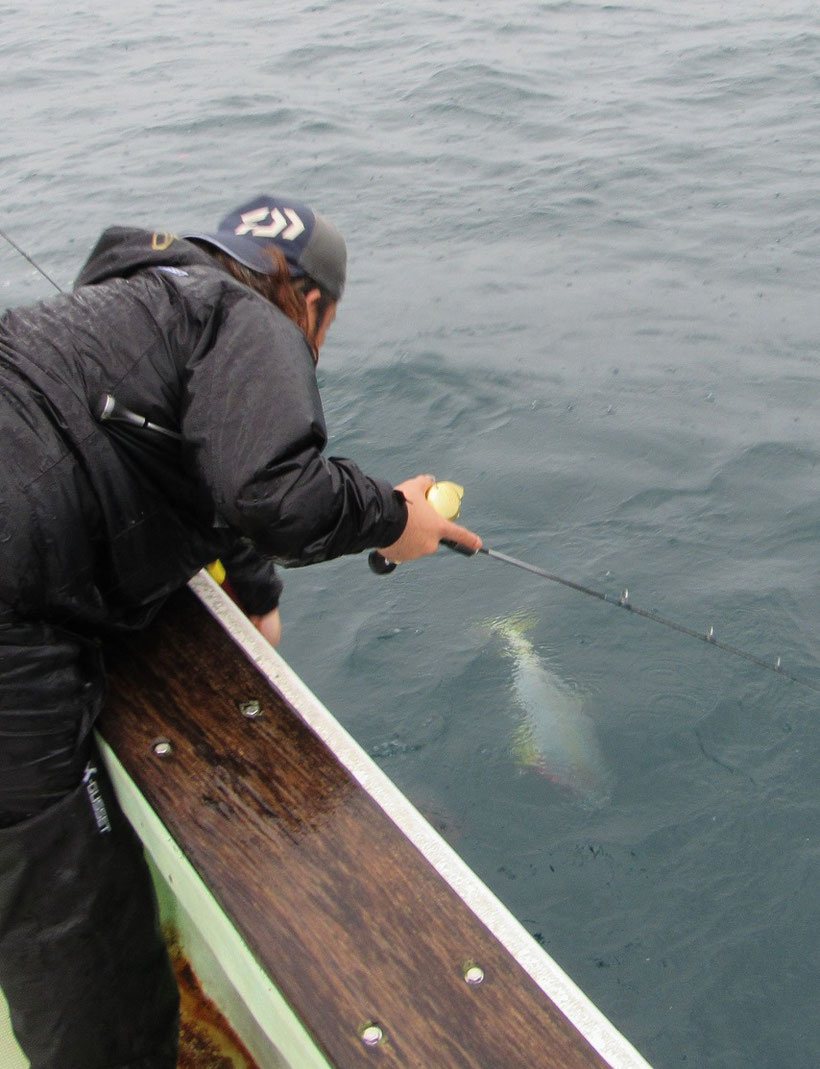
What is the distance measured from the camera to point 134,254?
7.68 ft

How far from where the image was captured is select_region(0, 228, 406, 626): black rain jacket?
203 centimetres

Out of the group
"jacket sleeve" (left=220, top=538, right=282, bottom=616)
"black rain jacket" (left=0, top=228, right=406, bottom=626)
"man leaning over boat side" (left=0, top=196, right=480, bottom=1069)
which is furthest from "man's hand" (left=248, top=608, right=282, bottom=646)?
"black rain jacket" (left=0, top=228, right=406, bottom=626)

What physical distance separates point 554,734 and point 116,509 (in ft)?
9.11

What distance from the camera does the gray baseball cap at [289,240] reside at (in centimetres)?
244

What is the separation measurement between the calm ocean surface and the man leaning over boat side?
1.93m

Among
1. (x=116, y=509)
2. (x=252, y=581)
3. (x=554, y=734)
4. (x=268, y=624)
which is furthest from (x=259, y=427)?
(x=554, y=734)

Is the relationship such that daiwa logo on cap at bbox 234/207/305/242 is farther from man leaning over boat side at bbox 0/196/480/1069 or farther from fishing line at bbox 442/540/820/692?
fishing line at bbox 442/540/820/692

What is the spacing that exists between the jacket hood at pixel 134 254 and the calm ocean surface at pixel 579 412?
262 centimetres

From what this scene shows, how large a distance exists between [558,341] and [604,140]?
4.24 meters

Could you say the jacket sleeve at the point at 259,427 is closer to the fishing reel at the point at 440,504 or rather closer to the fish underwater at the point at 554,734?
the fishing reel at the point at 440,504

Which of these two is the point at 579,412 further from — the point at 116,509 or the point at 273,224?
the point at 116,509

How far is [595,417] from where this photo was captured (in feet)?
22.0

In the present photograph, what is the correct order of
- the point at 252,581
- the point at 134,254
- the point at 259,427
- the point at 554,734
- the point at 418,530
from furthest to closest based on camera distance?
the point at 554,734, the point at 252,581, the point at 418,530, the point at 134,254, the point at 259,427

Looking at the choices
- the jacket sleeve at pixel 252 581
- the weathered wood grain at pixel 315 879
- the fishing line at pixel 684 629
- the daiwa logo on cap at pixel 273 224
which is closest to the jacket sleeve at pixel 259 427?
the daiwa logo on cap at pixel 273 224
